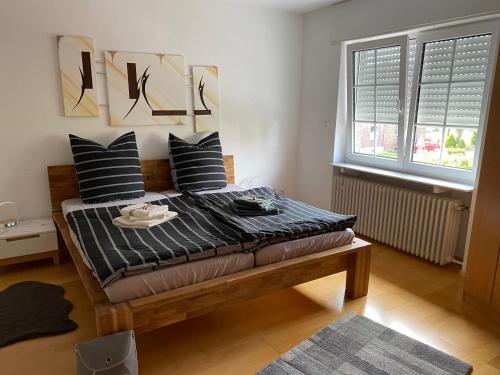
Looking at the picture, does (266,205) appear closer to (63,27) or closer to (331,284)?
→ (331,284)

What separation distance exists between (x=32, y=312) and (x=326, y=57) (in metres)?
3.53

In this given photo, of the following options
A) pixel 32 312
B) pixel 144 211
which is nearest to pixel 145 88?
pixel 144 211

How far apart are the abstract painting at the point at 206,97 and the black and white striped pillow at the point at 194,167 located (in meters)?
0.33

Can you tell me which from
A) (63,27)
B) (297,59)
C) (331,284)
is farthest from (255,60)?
(331,284)

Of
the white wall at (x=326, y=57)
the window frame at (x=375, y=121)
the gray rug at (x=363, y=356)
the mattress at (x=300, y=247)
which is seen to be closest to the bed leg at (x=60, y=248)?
the mattress at (x=300, y=247)

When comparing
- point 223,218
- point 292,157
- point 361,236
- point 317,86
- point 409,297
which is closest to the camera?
point 223,218

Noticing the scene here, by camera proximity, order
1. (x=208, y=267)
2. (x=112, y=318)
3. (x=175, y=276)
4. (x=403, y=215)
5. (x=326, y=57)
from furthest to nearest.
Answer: (x=326, y=57) → (x=403, y=215) → (x=208, y=267) → (x=175, y=276) → (x=112, y=318)

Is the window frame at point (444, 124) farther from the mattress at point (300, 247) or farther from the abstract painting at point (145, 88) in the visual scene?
the abstract painting at point (145, 88)

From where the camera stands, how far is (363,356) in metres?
2.03

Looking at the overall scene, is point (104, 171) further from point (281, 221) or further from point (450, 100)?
point (450, 100)

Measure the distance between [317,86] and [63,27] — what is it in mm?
2562

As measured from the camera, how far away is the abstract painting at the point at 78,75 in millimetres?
3047

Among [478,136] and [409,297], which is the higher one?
[478,136]

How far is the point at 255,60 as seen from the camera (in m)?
3.98
